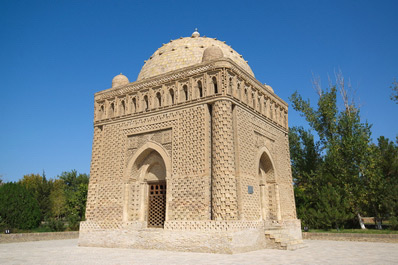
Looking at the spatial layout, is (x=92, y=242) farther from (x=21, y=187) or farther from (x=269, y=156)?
(x=21, y=187)

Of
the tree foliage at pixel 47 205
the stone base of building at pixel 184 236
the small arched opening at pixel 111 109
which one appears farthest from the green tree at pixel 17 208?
the small arched opening at pixel 111 109

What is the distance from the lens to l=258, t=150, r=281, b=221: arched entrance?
12470 mm

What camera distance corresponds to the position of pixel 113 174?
39.1ft

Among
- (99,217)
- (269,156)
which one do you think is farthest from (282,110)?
(99,217)

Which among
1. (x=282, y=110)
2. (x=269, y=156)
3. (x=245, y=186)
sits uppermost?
(x=282, y=110)

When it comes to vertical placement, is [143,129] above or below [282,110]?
below

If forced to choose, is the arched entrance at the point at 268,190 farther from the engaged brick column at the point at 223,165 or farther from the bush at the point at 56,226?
the bush at the point at 56,226

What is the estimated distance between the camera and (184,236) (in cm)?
950

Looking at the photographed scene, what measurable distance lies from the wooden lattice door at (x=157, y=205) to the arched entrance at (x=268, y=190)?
12.3 ft

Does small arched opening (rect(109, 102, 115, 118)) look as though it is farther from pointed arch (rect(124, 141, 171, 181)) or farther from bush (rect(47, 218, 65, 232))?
bush (rect(47, 218, 65, 232))

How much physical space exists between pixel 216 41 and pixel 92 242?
9.65 metres

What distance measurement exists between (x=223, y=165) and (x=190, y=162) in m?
1.19

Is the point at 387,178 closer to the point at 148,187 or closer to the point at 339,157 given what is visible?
the point at 339,157

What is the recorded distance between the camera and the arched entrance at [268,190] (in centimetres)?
1247
